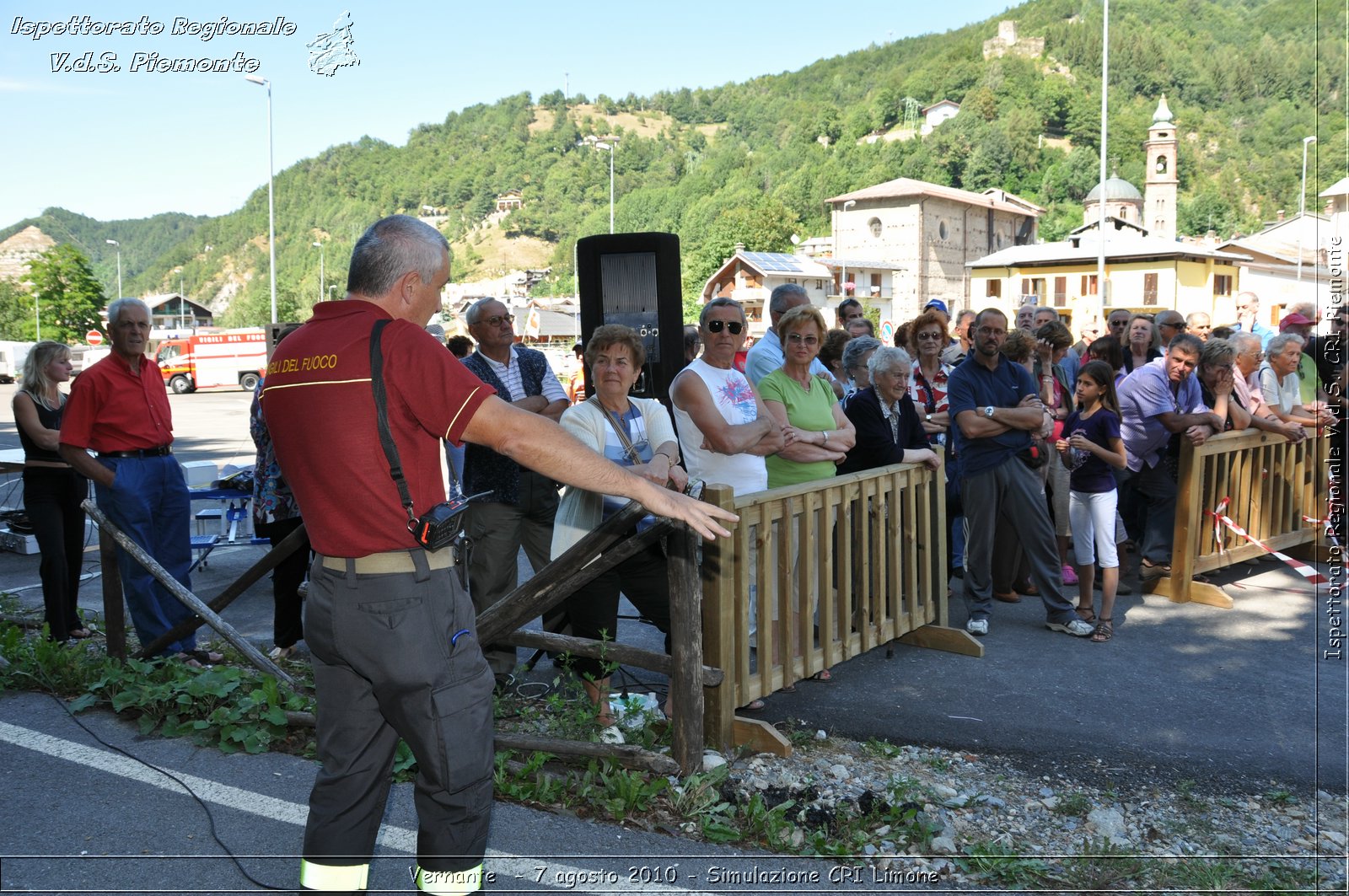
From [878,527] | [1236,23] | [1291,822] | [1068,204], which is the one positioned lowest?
[1291,822]

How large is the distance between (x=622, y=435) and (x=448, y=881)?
2564 mm

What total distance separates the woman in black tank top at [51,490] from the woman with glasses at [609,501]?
11.5 feet

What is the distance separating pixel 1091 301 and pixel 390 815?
71655mm

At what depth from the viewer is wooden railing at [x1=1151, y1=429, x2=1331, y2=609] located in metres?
7.70

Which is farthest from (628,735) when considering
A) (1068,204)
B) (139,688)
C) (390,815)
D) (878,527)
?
(1068,204)

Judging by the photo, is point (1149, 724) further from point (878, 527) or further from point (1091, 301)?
point (1091, 301)

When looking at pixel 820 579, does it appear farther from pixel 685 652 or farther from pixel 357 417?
pixel 357 417

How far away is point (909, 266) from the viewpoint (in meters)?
116

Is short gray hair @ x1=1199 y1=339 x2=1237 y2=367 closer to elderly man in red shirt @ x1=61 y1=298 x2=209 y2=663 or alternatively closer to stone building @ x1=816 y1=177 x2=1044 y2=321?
elderly man in red shirt @ x1=61 y1=298 x2=209 y2=663

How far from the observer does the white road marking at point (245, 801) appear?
142 inches

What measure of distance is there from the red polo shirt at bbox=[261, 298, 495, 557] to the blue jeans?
3.55 m

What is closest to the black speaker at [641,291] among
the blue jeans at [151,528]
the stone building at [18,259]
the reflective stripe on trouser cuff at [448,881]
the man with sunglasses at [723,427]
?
the man with sunglasses at [723,427]

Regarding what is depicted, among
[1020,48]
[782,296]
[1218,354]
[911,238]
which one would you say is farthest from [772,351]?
[1020,48]

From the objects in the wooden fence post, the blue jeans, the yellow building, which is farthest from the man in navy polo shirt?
the yellow building
